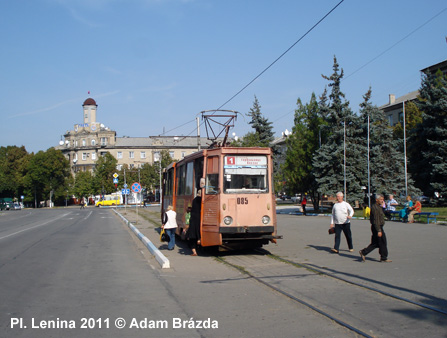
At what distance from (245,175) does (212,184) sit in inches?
40.0

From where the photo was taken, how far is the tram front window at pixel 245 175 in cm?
1355

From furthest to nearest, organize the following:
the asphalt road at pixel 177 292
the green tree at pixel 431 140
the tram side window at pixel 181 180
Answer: the green tree at pixel 431 140
the tram side window at pixel 181 180
the asphalt road at pixel 177 292

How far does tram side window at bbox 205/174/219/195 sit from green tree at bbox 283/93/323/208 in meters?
31.2

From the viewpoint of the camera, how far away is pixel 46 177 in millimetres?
104812

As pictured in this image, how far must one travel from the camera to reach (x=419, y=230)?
66.4 ft

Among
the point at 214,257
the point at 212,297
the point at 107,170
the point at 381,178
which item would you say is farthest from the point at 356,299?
the point at 107,170

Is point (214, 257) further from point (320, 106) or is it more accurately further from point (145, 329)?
point (320, 106)

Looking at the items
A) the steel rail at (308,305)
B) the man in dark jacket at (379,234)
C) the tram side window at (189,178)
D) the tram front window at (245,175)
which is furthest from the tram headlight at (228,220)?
the man in dark jacket at (379,234)

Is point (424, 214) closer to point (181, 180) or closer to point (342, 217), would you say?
point (342, 217)

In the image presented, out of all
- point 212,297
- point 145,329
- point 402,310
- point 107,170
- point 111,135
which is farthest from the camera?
point 111,135

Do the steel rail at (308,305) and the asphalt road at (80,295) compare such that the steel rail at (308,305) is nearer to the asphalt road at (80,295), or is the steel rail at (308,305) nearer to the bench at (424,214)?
the asphalt road at (80,295)

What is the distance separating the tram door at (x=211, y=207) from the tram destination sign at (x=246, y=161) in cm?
36

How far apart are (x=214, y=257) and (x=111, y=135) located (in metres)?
108

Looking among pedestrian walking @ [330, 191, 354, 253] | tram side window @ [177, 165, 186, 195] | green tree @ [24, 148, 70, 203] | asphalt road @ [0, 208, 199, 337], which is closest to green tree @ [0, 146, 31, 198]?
green tree @ [24, 148, 70, 203]
